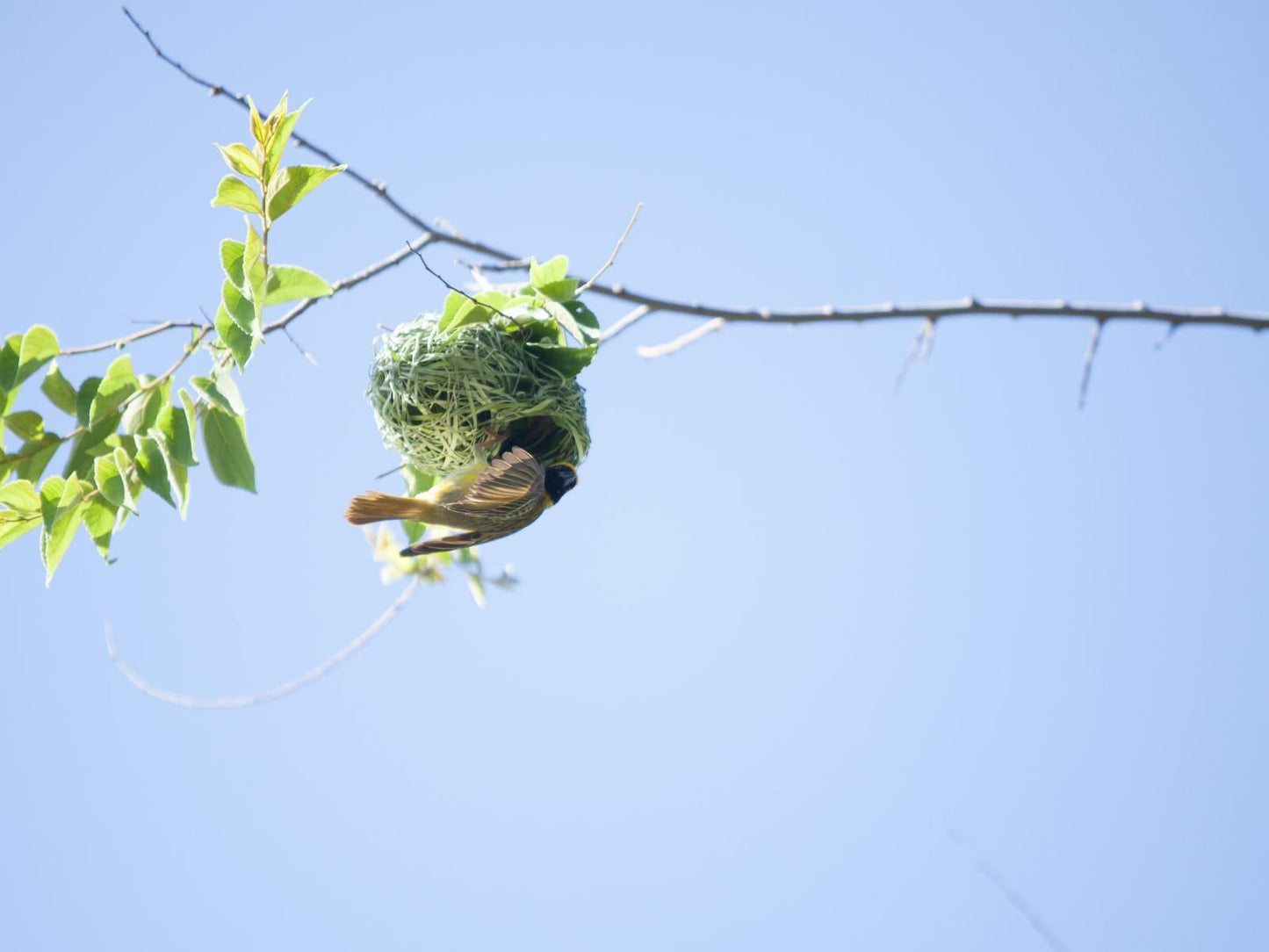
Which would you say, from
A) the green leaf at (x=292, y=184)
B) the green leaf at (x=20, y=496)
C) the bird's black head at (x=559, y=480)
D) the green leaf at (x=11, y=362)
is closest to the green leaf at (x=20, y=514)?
the green leaf at (x=20, y=496)

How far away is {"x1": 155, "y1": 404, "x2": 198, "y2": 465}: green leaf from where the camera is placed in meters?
1.28

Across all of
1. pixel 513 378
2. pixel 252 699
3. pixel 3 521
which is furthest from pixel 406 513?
pixel 252 699

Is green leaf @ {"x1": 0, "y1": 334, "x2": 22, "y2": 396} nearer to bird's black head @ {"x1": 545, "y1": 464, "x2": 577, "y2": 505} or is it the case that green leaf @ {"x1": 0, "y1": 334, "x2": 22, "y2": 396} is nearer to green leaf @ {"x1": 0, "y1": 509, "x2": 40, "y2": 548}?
green leaf @ {"x1": 0, "y1": 509, "x2": 40, "y2": 548}

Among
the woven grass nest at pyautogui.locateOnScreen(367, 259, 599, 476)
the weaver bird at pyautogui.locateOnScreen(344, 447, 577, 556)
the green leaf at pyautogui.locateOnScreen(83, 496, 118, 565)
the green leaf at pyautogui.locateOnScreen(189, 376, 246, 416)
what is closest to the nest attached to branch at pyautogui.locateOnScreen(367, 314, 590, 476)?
the woven grass nest at pyautogui.locateOnScreen(367, 259, 599, 476)

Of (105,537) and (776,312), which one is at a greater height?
(105,537)

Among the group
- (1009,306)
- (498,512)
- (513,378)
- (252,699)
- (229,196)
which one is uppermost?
(252,699)

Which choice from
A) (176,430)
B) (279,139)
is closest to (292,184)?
(279,139)

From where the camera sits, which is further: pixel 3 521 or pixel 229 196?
pixel 3 521

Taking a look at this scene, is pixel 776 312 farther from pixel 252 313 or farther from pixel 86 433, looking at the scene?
pixel 86 433

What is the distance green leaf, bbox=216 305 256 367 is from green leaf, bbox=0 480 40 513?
0.30 m

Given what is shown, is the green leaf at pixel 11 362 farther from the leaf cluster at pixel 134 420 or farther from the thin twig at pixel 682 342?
the thin twig at pixel 682 342

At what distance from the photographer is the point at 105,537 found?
1.33 meters

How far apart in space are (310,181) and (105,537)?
1.52 ft

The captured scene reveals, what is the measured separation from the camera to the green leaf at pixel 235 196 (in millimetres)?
1167
